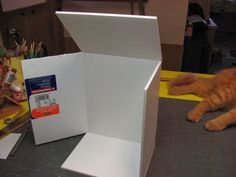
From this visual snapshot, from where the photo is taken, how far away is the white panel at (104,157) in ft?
2.13

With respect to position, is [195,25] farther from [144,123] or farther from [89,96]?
[144,123]

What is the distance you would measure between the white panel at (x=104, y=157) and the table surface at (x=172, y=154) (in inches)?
1.0

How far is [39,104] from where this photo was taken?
0.73m

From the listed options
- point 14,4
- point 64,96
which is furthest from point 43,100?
point 14,4

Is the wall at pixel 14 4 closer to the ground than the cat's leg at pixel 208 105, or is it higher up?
higher up

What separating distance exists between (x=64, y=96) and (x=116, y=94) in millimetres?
162

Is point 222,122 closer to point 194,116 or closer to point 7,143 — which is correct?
point 194,116

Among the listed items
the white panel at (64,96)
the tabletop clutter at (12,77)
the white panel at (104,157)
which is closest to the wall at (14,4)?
the tabletop clutter at (12,77)

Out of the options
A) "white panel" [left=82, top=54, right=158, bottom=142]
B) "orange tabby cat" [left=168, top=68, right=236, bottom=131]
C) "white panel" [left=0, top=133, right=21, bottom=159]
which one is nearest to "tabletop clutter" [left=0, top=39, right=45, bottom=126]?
"white panel" [left=0, top=133, right=21, bottom=159]

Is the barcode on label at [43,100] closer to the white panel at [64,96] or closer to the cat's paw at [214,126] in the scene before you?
the white panel at [64,96]

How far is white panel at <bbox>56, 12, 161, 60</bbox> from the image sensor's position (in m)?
0.56

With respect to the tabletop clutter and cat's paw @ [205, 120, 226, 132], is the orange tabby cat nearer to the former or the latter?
cat's paw @ [205, 120, 226, 132]

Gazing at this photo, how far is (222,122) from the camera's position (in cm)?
82

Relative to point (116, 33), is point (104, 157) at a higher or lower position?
lower
